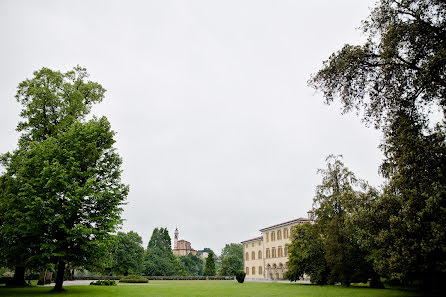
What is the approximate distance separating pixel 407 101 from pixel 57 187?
18612mm

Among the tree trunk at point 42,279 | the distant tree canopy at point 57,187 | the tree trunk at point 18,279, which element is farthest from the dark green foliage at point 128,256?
the distant tree canopy at point 57,187

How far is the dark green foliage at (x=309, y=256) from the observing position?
30406mm

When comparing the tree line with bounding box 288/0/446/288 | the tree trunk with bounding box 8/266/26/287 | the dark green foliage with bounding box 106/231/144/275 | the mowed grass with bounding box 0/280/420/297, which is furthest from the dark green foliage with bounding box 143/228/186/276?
the tree line with bounding box 288/0/446/288

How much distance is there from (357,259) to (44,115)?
93.1 ft

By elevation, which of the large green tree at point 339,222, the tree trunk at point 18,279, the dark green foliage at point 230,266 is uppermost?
the large green tree at point 339,222

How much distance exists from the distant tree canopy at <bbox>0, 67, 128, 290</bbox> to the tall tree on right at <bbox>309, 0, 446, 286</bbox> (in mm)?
14577

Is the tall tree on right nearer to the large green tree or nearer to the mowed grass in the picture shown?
the mowed grass

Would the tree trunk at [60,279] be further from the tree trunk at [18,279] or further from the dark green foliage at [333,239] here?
the dark green foliage at [333,239]

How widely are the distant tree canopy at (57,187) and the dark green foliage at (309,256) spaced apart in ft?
68.0

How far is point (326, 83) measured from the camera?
12.3 metres

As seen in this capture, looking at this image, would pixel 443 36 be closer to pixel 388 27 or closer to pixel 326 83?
pixel 388 27

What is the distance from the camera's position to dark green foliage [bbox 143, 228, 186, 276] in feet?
193

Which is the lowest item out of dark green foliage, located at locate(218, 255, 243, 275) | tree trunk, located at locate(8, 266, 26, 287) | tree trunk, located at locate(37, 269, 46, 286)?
dark green foliage, located at locate(218, 255, 243, 275)

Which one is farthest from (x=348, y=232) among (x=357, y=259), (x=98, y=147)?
(x=98, y=147)
